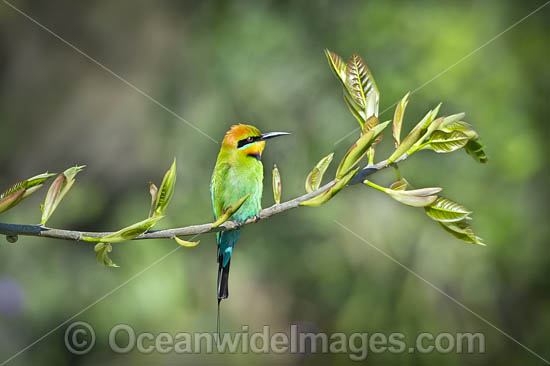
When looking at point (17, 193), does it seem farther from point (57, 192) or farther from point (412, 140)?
point (412, 140)

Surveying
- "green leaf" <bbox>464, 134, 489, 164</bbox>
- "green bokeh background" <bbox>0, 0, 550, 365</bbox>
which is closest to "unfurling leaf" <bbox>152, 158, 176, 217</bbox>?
"green leaf" <bbox>464, 134, 489, 164</bbox>

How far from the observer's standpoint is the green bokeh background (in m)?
2.63

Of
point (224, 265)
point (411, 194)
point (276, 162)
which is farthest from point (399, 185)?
point (276, 162)

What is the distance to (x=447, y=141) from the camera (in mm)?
508

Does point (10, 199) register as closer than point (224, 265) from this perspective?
Yes

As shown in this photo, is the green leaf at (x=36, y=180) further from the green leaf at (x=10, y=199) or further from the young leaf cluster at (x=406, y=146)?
the young leaf cluster at (x=406, y=146)

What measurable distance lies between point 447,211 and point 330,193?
96 mm

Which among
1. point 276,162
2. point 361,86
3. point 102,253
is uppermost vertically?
point 276,162

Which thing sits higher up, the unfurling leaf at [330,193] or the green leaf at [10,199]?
the unfurling leaf at [330,193]

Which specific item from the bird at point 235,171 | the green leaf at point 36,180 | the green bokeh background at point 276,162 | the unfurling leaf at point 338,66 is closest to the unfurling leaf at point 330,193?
the unfurling leaf at point 338,66

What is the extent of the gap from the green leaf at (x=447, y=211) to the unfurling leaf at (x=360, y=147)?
7cm

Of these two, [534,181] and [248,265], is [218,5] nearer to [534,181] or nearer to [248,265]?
[248,265]

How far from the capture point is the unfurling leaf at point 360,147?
0.48 meters

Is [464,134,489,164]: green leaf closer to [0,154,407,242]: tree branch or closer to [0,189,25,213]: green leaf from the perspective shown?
[0,154,407,242]: tree branch
